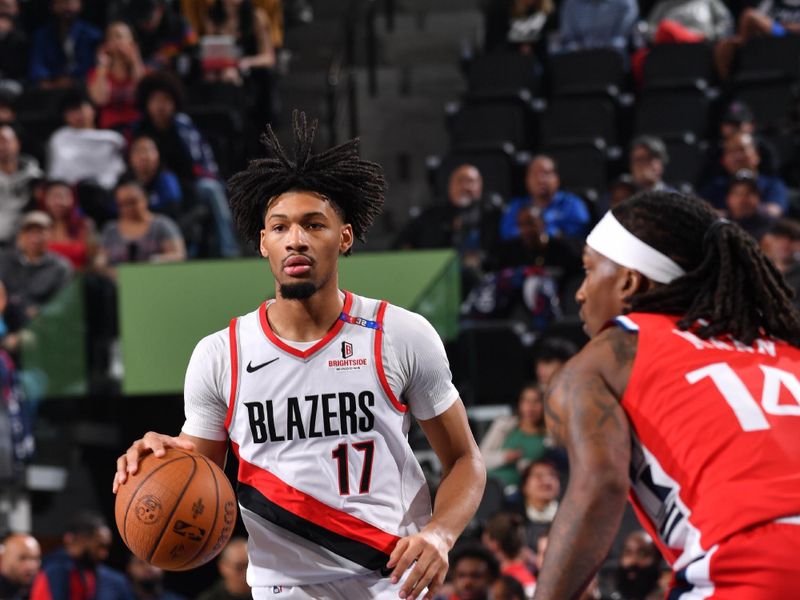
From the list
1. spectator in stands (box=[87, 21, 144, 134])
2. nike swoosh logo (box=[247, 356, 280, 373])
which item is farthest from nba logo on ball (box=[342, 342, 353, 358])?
spectator in stands (box=[87, 21, 144, 134])

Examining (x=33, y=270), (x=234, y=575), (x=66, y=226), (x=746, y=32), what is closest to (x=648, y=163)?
(x=746, y=32)

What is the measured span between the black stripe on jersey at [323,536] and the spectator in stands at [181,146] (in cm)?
682

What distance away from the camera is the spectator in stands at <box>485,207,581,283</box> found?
412 inches

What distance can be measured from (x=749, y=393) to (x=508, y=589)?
4808 millimetres

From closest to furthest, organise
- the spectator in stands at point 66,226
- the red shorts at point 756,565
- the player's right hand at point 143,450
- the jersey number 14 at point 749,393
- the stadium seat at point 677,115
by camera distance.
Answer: the red shorts at point 756,565
the jersey number 14 at point 749,393
the player's right hand at point 143,450
the spectator in stands at point 66,226
the stadium seat at point 677,115

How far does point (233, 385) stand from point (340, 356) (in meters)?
0.35

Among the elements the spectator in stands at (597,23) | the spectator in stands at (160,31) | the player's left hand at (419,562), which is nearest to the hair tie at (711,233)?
the player's left hand at (419,562)

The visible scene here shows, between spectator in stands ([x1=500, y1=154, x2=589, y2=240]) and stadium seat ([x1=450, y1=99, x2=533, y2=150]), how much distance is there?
5.20ft

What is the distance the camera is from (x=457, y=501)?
4523mm

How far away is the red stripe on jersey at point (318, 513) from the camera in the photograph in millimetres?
4461

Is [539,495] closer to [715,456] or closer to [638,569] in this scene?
[638,569]

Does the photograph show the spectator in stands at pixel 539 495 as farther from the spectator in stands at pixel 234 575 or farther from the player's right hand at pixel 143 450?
the player's right hand at pixel 143 450

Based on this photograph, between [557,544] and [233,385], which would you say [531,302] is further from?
[557,544]

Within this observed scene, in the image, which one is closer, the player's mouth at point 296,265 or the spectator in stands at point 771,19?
the player's mouth at point 296,265
